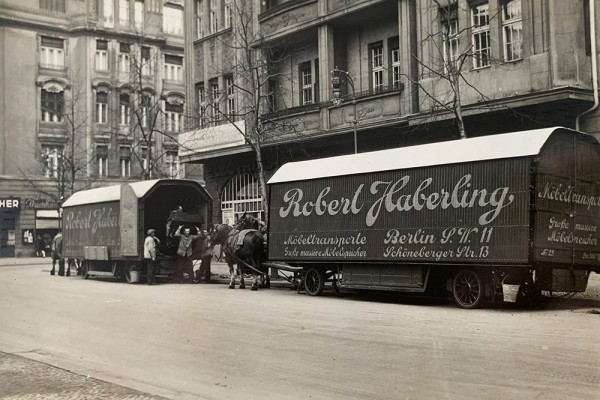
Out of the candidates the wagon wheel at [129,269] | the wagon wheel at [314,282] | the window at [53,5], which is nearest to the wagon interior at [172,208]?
the wagon wheel at [129,269]

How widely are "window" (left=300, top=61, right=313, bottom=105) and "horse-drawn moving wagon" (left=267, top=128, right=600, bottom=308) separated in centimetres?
1306

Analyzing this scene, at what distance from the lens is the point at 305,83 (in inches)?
1190

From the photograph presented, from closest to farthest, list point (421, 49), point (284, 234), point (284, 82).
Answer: point (284, 234) < point (421, 49) < point (284, 82)

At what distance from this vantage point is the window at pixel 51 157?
173ft

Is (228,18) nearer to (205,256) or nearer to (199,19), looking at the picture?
(199,19)

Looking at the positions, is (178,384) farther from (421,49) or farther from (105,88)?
(105,88)

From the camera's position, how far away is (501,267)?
13.5 m

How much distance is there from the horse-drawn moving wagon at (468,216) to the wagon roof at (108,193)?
790 cm

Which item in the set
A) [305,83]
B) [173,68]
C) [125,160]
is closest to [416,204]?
[305,83]

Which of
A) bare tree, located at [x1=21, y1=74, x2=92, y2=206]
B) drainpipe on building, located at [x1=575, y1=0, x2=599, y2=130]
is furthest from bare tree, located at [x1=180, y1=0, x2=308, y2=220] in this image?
bare tree, located at [x1=21, y1=74, x2=92, y2=206]

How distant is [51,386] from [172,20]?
57.4 m

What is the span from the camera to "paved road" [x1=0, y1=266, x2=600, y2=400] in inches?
281

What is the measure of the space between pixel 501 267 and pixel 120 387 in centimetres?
858

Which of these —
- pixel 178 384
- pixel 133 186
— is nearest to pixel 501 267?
pixel 178 384
